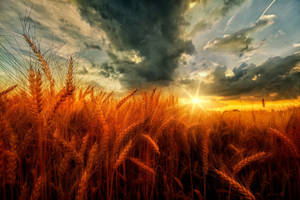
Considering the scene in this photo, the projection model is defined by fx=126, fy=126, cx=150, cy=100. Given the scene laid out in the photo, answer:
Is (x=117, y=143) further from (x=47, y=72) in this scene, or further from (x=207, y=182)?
(x=207, y=182)

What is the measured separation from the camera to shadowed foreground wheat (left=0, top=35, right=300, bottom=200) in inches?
34.2

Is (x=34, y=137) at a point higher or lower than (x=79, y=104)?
lower

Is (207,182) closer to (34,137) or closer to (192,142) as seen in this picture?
(192,142)

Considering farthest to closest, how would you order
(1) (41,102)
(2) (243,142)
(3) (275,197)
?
1. (2) (243,142)
2. (3) (275,197)
3. (1) (41,102)

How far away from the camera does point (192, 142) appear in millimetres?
2158

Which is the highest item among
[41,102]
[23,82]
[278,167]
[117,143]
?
[23,82]

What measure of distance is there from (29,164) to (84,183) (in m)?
0.89

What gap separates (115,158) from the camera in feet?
3.26

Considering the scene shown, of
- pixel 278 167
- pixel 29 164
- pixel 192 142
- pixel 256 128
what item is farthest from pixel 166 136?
pixel 256 128

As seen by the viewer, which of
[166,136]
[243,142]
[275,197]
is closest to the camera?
[275,197]

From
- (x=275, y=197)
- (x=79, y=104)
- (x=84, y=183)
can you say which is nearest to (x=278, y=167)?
(x=275, y=197)

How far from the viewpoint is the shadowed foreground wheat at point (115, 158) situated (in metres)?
0.87

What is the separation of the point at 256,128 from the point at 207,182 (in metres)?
1.88

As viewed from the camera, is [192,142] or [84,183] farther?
[192,142]
